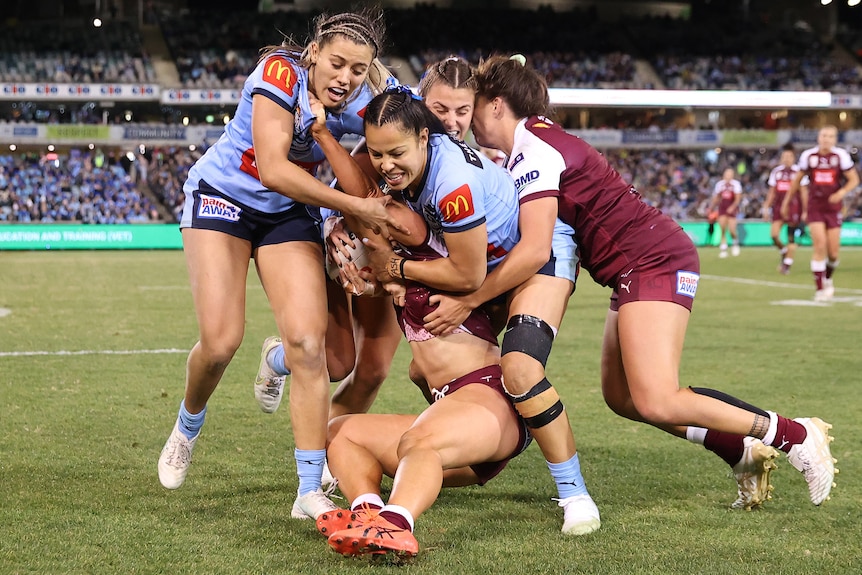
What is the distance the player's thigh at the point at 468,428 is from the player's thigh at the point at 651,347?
0.58 meters

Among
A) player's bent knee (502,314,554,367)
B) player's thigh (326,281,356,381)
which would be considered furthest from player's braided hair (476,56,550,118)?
player's thigh (326,281,356,381)

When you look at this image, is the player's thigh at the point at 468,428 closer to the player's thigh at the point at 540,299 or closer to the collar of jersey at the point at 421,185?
the player's thigh at the point at 540,299

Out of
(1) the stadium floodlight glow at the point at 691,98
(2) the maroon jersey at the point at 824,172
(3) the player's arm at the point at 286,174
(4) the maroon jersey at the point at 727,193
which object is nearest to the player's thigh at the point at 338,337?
(3) the player's arm at the point at 286,174

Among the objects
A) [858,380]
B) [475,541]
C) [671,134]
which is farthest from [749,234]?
[475,541]

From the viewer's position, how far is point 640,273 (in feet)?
14.2

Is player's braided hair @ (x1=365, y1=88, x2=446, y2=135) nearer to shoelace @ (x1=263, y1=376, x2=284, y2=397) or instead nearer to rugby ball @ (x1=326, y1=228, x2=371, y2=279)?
rugby ball @ (x1=326, y1=228, x2=371, y2=279)

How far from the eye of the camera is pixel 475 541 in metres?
3.80

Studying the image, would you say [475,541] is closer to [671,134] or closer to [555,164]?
[555,164]

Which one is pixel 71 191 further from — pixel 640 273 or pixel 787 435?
pixel 787 435

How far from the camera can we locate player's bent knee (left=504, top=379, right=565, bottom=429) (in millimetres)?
3904

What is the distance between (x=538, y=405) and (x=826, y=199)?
11910 mm

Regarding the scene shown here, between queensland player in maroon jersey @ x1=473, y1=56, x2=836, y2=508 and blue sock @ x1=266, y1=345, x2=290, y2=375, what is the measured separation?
1502mm

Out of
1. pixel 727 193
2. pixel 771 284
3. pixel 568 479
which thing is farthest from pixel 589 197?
pixel 727 193

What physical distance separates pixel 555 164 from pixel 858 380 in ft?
15.3
